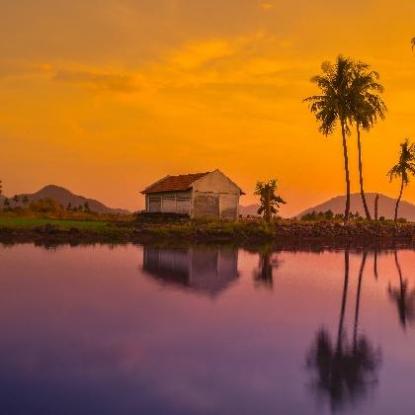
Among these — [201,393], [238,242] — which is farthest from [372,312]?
[238,242]

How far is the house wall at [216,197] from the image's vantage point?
52594mm

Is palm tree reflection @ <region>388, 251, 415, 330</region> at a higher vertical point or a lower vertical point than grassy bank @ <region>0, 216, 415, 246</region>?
lower

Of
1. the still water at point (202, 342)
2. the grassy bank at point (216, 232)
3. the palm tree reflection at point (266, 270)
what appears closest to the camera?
the still water at point (202, 342)

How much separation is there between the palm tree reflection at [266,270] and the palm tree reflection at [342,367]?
7.78m

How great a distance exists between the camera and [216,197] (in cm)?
5372

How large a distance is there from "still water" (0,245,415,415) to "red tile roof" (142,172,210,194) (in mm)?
30696

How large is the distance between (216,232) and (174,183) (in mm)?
14566

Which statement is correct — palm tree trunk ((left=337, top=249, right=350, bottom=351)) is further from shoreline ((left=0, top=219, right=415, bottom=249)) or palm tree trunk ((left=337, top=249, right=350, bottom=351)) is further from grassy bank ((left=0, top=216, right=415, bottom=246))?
grassy bank ((left=0, top=216, right=415, bottom=246))

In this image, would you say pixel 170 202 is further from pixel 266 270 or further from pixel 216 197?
pixel 266 270

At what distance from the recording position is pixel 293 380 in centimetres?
932

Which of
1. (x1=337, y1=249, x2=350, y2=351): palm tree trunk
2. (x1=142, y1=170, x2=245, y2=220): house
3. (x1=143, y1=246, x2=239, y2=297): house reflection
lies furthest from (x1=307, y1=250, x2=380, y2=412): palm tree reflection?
(x1=142, y1=170, x2=245, y2=220): house

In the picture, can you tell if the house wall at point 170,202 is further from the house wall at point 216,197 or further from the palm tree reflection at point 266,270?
the palm tree reflection at point 266,270

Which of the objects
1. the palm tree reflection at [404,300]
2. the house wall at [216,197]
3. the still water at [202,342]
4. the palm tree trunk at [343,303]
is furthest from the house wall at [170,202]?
the palm tree reflection at [404,300]

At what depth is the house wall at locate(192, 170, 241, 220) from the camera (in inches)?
2071
